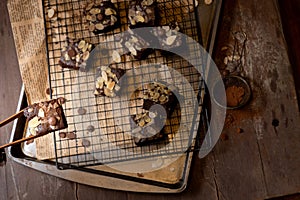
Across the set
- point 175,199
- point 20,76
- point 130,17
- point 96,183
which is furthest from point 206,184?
point 20,76

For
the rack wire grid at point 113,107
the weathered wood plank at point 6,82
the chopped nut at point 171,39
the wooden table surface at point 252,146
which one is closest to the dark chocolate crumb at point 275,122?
the wooden table surface at point 252,146

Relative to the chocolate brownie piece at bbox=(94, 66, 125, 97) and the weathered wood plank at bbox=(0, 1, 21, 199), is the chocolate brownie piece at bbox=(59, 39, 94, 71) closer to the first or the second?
the chocolate brownie piece at bbox=(94, 66, 125, 97)

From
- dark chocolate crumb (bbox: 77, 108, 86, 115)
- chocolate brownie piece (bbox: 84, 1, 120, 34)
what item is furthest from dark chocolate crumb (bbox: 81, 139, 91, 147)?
chocolate brownie piece (bbox: 84, 1, 120, 34)

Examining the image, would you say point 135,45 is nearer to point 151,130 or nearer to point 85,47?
point 85,47

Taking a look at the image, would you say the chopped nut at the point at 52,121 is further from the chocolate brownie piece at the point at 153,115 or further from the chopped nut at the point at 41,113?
the chocolate brownie piece at the point at 153,115

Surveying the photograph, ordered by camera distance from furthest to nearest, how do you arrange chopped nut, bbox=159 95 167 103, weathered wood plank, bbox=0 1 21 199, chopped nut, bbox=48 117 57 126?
1. weathered wood plank, bbox=0 1 21 199
2. chopped nut, bbox=159 95 167 103
3. chopped nut, bbox=48 117 57 126

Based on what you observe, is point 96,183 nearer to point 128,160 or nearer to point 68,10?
point 128,160
